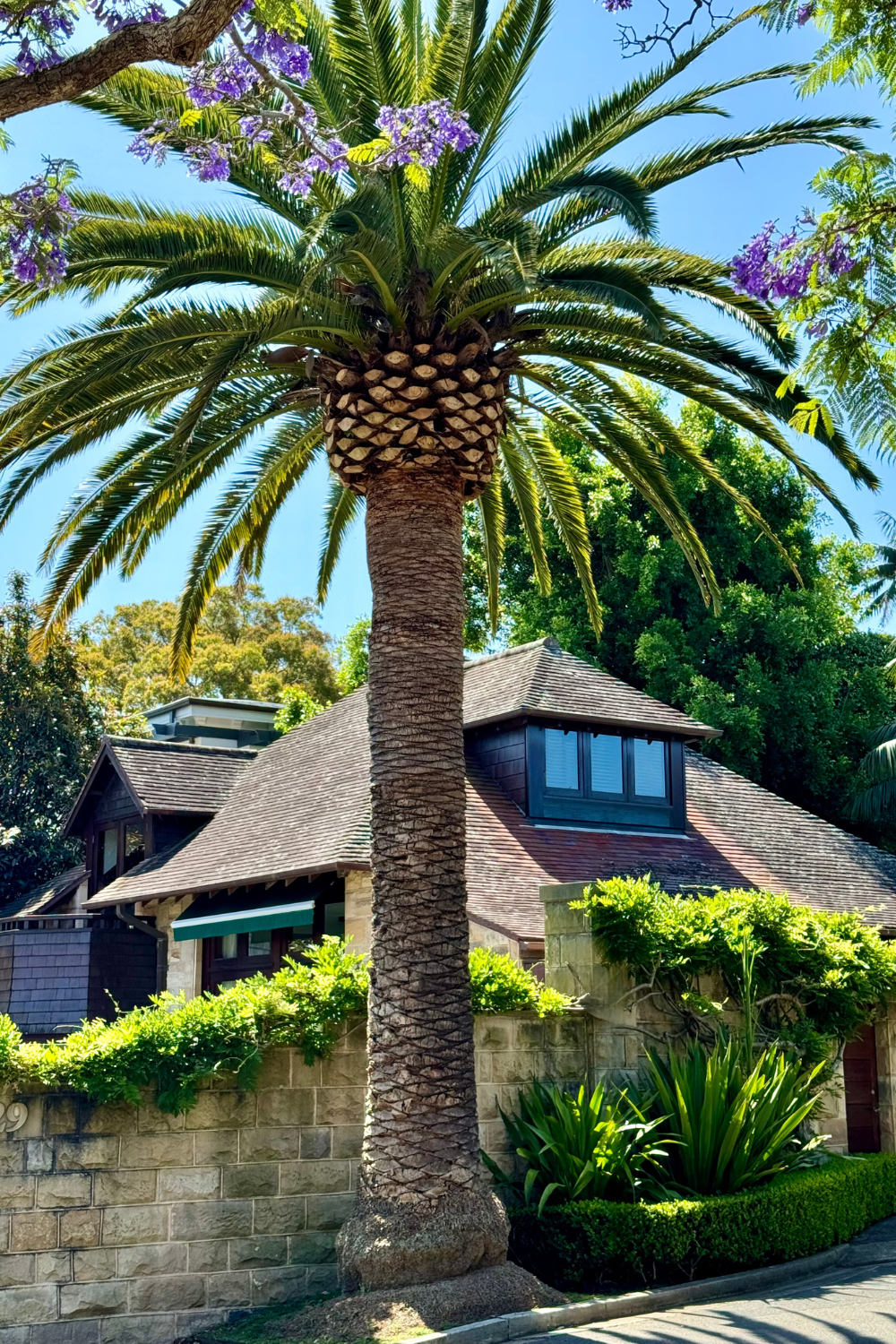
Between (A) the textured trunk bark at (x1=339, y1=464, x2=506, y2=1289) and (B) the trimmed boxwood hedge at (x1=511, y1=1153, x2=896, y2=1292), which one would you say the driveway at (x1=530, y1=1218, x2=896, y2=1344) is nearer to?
(B) the trimmed boxwood hedge at (x1=511, y1=1153, x2=896, y2=1292)

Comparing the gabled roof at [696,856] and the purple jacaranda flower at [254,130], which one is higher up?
the purple jacaranda flower at [254,130]

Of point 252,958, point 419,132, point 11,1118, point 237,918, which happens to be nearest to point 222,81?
point 419,132

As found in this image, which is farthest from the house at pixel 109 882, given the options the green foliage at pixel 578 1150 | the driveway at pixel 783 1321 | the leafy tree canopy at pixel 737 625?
the driveway at pixel 783 1321

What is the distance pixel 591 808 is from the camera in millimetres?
21391

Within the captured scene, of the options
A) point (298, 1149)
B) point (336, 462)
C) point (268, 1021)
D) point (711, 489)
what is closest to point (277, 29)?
point (336, 462)

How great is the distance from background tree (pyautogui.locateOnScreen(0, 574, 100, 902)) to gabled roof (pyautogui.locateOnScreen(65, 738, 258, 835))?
5130mm

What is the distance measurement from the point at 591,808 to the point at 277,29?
46.8 feet

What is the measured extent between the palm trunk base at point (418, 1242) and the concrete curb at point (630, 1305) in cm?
48

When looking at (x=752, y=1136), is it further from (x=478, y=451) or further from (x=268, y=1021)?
(x=478, y=451)

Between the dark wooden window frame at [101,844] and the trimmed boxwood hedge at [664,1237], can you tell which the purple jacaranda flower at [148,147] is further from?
the dark wooden window frame at [101,844]

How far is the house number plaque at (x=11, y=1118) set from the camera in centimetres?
924

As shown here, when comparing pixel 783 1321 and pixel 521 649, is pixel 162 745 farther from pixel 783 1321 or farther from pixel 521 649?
pixel 783 1321

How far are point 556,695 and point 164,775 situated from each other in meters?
7.90

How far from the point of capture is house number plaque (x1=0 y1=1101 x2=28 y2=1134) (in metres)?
9.24
